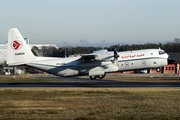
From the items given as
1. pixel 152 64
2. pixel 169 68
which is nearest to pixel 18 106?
pixel 152 64

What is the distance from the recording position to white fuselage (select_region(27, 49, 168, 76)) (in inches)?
1160

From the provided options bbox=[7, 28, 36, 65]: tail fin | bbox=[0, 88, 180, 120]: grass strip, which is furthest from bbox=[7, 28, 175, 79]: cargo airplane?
bbox=[0, 88, 180, 120]: grass strip

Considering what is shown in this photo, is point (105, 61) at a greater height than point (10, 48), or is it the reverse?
point (10, 48)

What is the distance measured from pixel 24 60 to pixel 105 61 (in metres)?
11.7

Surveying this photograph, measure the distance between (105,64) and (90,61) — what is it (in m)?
2.22

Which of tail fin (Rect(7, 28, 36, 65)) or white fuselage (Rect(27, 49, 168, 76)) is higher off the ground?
tail fin (Rect(7, 28, 36, 65))

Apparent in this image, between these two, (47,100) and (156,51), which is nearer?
(47,100)

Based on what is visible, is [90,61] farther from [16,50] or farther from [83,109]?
[83,109]

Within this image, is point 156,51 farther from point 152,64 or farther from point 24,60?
point 24,60

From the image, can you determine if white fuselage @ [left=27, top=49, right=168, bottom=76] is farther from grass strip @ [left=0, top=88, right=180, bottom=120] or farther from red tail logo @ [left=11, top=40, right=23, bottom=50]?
grass strip @ [left=0, top=88, right=180, bottom=120]

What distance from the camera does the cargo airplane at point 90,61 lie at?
29.4 metres

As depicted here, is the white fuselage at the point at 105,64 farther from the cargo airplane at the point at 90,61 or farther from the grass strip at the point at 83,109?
the grass strip at the point at 83,109

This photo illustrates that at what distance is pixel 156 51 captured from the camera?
30.0m

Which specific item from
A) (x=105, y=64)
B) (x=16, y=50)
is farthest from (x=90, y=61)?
(x=16, y=50)
